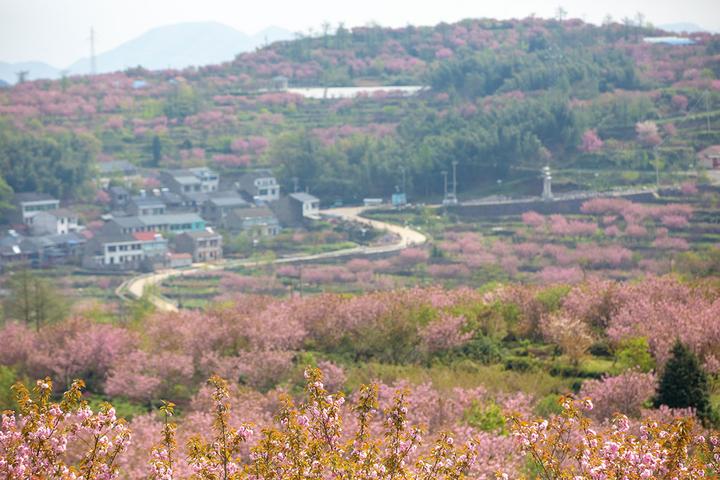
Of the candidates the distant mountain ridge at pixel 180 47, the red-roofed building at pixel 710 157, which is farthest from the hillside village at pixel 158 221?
the distant mountain ridge at pixel 180 47

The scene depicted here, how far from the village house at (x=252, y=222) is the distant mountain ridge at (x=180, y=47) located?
10696 centimetres

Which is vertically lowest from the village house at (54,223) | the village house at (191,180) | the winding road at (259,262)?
the winding road at (259,262)

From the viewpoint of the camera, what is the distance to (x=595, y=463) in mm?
7133

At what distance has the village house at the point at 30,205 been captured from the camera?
4459cm

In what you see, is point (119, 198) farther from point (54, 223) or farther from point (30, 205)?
point (54, 223)

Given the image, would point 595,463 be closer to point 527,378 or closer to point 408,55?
point 527,378

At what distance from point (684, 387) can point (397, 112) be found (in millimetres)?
42128

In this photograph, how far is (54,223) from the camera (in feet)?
141

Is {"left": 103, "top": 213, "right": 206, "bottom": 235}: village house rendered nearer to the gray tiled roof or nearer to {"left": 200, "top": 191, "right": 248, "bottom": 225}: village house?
{"left": 200, "top": 191, "right": 248, "bottom": 225}: village house

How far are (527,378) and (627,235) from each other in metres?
19.2

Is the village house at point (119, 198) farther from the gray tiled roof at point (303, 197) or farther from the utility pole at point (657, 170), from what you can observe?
the utility pole at point (657, 170)

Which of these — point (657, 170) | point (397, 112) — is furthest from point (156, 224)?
point (657, 170)

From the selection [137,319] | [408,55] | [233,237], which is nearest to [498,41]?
[408,55]

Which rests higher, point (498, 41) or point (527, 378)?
point (498, 41)
